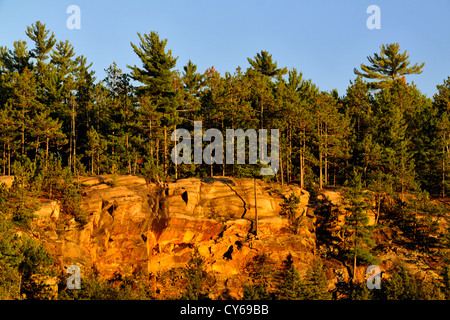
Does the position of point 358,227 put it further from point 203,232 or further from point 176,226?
point 176,226

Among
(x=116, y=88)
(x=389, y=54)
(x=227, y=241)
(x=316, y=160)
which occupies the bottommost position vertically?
(x=227, y=241)

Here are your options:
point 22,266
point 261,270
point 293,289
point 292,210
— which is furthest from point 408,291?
point 22,266

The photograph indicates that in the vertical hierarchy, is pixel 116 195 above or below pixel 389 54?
below

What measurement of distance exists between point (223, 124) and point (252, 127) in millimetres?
3741

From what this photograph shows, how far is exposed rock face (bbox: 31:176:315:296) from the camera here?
33.5m

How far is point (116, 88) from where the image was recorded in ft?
176

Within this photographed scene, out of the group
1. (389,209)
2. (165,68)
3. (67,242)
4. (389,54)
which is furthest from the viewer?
(389,54)

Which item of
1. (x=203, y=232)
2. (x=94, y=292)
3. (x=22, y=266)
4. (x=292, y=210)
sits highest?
(x=292, y=210)

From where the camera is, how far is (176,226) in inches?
1426

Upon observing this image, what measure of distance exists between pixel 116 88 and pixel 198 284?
2975 cm

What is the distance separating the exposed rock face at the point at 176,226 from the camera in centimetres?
3353
